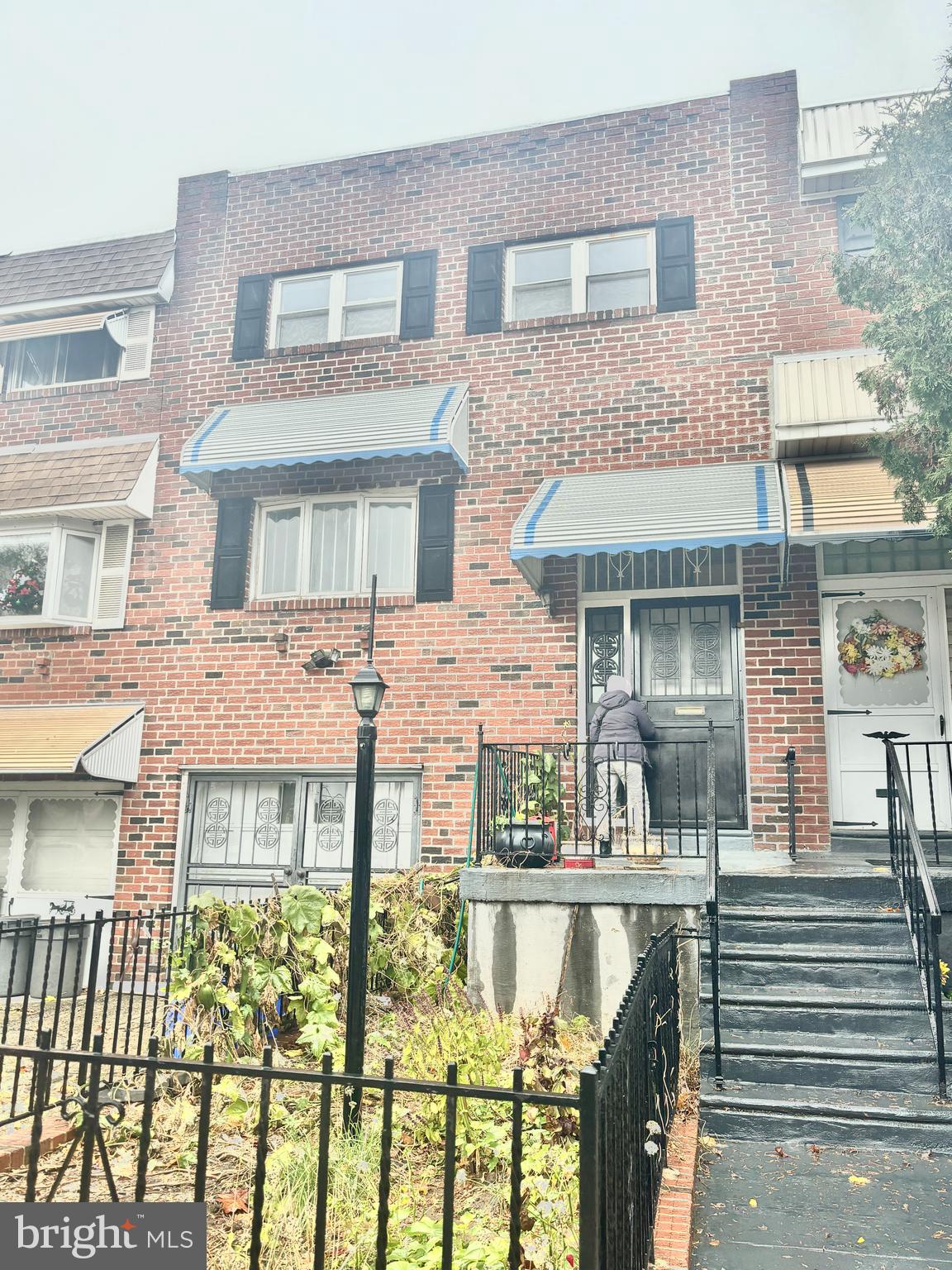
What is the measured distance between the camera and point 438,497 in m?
11.4

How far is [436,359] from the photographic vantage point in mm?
11773

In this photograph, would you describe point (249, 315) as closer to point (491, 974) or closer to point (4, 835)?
point (4, 835)

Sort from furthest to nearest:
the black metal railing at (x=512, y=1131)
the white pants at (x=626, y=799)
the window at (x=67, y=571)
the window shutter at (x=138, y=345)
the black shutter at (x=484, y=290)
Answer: the window shutter at (x=138, y=345) < the window at (x=67, y=571) < the black shutter at (x=484, y=290) < the white pants at (x=626, y=799) < the black metal railing at (x=512, y=1131)

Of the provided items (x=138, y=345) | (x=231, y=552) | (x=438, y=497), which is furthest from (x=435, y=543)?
(x=138, y=345)

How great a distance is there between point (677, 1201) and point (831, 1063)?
210 centimetres

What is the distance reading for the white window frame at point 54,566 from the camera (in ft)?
39.1

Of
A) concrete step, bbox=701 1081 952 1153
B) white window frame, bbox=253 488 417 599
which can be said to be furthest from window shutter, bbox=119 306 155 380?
concrete step, bbox=701 1081 952 1153

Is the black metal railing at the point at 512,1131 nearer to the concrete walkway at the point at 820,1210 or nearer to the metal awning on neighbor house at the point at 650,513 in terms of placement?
the concrete walkway at the point at 820,1210

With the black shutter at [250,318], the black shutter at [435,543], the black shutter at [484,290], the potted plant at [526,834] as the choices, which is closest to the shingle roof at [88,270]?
the black shutter at [250,318]

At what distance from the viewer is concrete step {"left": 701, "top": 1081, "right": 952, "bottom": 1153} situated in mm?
5480

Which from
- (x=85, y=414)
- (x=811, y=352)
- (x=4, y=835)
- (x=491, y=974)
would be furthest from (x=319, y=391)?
(x=491, y=974)

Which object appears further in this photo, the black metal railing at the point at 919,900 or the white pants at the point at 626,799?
the white pants at the point at 626,799

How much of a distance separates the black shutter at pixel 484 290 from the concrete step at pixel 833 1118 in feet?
28.2

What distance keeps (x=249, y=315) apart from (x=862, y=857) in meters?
9.30
